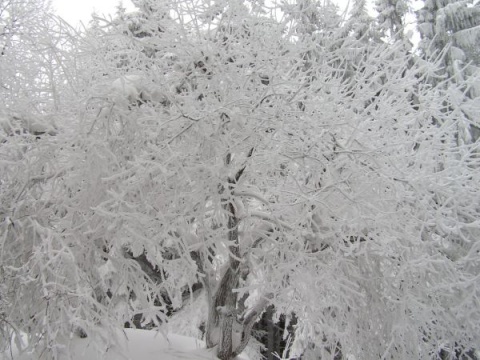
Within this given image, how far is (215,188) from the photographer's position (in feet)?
19.0

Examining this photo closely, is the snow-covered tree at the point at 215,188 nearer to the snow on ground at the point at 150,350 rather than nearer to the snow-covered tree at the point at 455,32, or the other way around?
the snow on ground at the point at 150,350

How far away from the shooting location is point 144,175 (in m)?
5.34

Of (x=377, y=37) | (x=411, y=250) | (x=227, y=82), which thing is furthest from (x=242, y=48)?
(x=377, y=37)

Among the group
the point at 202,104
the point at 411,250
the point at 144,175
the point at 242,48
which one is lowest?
the point at 411,250

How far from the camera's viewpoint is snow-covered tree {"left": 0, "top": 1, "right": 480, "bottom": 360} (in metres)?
5.44

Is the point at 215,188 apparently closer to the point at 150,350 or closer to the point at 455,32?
the point at 150,350

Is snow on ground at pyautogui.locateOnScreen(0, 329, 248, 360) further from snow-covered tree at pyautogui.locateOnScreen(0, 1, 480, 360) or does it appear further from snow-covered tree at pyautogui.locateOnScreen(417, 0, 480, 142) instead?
snow-covered tree at pyautogui.locateOnScreen(417, 0, 480, 142)

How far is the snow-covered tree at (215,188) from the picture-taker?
544 cm

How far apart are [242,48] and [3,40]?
13.0ft

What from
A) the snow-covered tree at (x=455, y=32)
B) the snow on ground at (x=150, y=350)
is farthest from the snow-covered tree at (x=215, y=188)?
the snow-covered tree at (x=455, y=32)

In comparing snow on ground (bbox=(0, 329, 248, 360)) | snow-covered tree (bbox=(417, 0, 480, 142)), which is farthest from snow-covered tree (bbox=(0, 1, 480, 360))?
snow-covered tree (bbox=(417, 0, 480, 142))

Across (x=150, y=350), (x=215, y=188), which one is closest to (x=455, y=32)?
(x=215, y=188)

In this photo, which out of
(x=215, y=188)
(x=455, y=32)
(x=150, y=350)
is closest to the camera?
(x=215, y=188)

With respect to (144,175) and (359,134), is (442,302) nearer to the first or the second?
(359,134)
